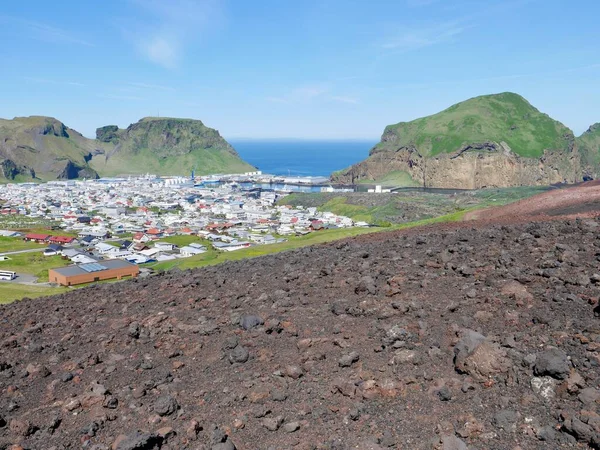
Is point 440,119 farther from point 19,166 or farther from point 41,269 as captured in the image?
point 19,166

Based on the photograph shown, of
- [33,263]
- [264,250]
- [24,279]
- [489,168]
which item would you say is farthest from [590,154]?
[24,279]

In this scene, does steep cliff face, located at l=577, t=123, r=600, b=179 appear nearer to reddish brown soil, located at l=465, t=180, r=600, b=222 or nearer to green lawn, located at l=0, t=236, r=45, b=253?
reddish brown soil, located at l=465, t=180, r=600, b=222

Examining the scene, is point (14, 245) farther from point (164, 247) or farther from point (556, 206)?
point (556, 206)

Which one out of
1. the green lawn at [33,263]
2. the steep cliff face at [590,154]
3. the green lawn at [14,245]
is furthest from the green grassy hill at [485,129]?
the green lawn at [33,263]

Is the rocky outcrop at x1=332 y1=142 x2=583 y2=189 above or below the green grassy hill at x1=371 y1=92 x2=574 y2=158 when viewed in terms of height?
below

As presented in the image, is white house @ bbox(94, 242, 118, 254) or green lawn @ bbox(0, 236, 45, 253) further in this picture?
green lawn @ bbox(0, 236, 45, 253)

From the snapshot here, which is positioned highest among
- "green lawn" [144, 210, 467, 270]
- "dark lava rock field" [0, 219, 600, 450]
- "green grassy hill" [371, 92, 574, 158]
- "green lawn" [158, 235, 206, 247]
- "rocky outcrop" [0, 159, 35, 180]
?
"green grassy hill" [371, 92, 574, 158]

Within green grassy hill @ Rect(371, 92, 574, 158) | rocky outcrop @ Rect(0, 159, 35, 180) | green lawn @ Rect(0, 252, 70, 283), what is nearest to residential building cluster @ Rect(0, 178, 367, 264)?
green lawn @ Rect(0, 252, 70, 283)
